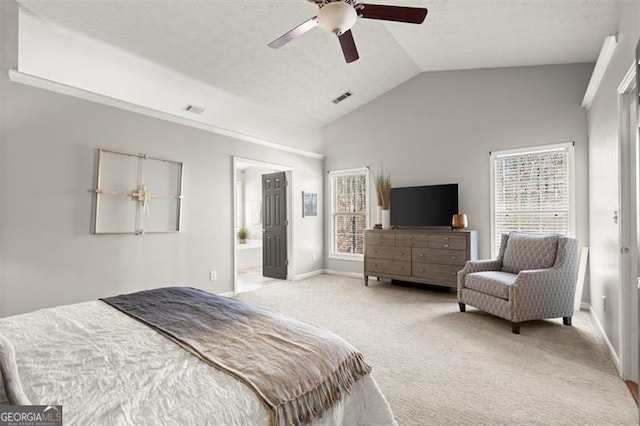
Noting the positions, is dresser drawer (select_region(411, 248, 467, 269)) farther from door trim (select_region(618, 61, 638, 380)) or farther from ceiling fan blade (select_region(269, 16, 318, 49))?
ceiling fan blade (select_region(269, 16, 318, 49))

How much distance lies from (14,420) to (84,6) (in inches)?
122

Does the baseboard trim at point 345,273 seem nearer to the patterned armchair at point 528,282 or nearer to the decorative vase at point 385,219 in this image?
the decorative vase at point 385,219

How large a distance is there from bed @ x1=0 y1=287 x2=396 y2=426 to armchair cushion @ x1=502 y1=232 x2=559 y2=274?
2858 mm

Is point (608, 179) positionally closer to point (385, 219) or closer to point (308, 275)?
point (385, 219)

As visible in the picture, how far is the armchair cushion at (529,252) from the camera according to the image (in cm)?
335

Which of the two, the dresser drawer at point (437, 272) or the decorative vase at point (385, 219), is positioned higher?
the decorative vase at point (385, 219)

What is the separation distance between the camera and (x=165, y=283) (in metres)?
3.82

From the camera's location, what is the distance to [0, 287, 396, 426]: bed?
36.4 inches

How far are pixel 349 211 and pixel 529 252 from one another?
3174 mm

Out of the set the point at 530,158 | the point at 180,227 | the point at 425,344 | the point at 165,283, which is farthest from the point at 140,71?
the point at 530,158

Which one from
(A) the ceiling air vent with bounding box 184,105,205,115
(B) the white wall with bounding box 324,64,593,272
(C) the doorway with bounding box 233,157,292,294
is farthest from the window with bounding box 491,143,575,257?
(A) the ceiling air vent with bounding box 184,105,205,115

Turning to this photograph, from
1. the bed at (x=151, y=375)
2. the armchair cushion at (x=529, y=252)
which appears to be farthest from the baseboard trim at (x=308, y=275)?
the bed at (x=151, y=375)

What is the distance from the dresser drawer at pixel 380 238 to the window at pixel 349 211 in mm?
617

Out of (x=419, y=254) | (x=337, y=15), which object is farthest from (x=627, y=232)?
(x=419, y=254)
